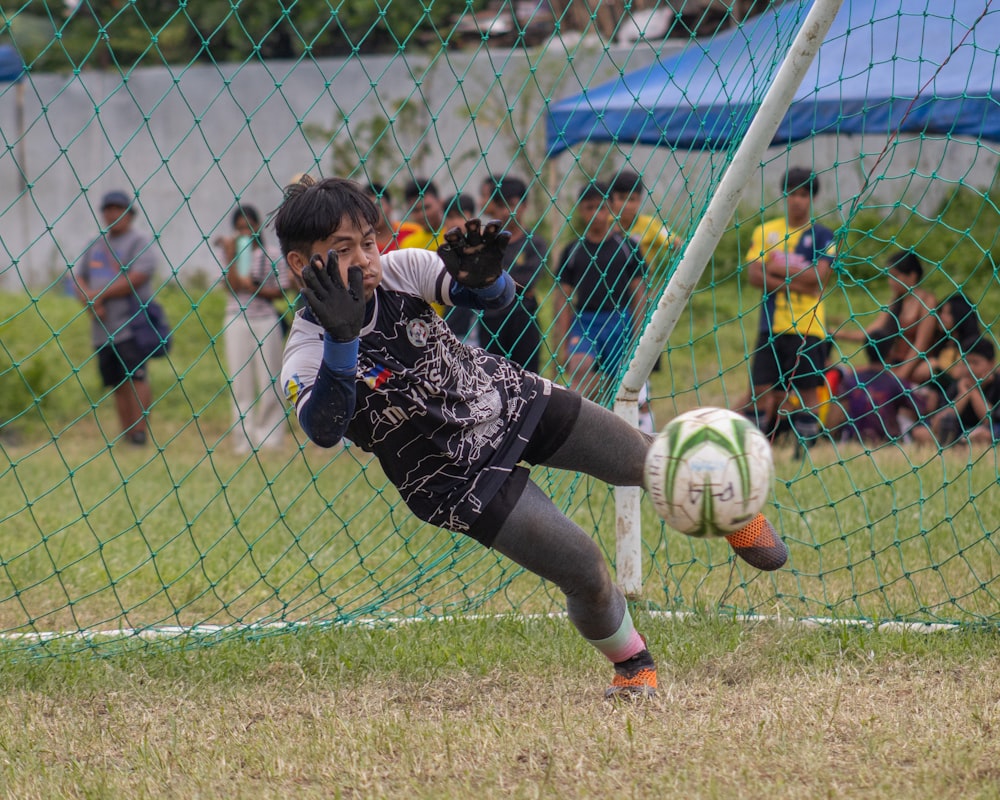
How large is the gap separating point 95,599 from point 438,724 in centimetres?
225

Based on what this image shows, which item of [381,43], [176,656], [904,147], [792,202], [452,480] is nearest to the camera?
[452,480]

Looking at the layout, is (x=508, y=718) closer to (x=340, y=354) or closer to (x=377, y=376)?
(x=377, y=376)

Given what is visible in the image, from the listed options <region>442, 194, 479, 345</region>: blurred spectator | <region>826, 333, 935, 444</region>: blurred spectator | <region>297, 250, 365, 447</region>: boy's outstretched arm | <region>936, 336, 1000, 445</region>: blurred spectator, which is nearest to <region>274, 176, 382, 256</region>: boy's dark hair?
<region>297, 250, 365, 447</region>: boy's outstretched arm

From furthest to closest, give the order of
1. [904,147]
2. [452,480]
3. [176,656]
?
[904,147] < [176,656] < [452,480]

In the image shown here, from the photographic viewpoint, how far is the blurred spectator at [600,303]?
468 centimetres

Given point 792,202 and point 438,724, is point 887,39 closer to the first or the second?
point 792,202

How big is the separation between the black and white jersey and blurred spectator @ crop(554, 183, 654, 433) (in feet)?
3.26

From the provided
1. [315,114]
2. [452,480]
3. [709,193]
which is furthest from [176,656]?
[315,114]

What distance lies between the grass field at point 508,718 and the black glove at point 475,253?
3.89 feet

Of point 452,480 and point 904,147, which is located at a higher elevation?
point 904,147

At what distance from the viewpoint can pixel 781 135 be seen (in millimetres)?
7129

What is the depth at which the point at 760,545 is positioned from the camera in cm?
357

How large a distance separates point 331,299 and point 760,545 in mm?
1463

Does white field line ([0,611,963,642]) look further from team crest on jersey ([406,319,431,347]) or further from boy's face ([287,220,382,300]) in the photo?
boy's face ([287,220,382,300])
